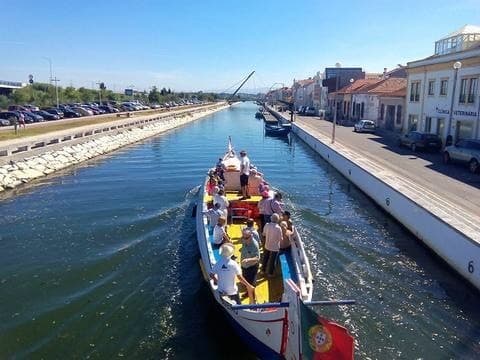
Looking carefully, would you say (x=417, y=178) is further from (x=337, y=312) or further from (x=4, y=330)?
(x=4, y=330)

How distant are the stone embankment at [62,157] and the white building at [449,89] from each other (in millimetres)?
27628

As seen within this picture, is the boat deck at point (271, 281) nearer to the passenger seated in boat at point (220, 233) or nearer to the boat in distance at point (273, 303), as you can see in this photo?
the boat in distance at point (273, 303)

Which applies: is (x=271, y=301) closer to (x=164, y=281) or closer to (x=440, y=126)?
(x=164, y=281)

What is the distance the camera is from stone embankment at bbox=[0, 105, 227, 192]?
2664 cm

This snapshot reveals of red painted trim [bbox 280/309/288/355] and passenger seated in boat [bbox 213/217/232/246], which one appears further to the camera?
passenger seated in boat [bbox 213/217/232/246]

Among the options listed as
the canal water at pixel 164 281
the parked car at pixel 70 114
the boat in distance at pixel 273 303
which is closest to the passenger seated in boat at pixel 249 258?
the boat in distance at pixel 273 303

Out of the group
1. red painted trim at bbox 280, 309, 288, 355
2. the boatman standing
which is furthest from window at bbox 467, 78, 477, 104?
Answer: red painted trim at bbox 280, 309, 288, 355

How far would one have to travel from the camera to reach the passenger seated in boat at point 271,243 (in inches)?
432

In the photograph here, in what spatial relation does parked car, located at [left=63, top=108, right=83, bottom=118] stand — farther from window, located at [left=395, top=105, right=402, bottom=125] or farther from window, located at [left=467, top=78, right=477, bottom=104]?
window, located at [left=467, top=78, right=477, bottom=104]

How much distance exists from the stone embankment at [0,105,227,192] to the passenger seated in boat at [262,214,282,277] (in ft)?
63.2

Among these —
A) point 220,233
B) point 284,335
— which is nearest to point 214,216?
point 220,233

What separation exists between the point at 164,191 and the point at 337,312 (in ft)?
51.9

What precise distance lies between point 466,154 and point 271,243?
19.8 m

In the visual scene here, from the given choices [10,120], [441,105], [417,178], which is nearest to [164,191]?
[417,178]
